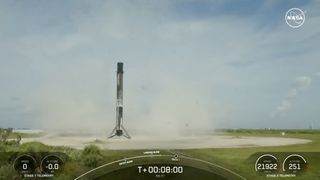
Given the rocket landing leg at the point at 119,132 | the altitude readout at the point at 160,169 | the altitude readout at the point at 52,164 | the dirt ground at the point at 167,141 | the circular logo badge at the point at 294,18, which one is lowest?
the altitude readout at the point at 160,169

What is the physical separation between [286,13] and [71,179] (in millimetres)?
2481

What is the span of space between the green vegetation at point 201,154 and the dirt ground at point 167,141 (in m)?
0.04

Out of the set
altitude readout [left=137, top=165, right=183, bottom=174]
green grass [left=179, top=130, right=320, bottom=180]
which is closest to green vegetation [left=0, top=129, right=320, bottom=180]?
green grass [left=179, top=130, right=320, bottom=180]

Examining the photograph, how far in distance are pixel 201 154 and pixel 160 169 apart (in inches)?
16.3

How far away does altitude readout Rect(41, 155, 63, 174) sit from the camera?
518 cm

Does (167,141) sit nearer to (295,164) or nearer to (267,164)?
(267,164)

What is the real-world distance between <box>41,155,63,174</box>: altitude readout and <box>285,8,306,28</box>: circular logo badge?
2.44m

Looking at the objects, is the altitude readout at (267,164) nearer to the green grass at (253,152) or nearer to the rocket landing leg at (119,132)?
the green grass at (253,152)

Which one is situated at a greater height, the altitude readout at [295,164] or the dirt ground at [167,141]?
the dirt ground at [167,141]

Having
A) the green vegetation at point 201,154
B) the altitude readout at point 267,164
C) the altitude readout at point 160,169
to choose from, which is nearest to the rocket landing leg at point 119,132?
the green vegetation at point 201,154

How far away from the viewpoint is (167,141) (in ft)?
17.6

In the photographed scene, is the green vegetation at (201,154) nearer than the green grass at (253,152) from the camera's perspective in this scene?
Yes

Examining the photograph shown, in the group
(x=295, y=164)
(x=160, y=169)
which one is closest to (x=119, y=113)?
(x=160, y=169)

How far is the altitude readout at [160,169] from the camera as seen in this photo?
5.30 metres
